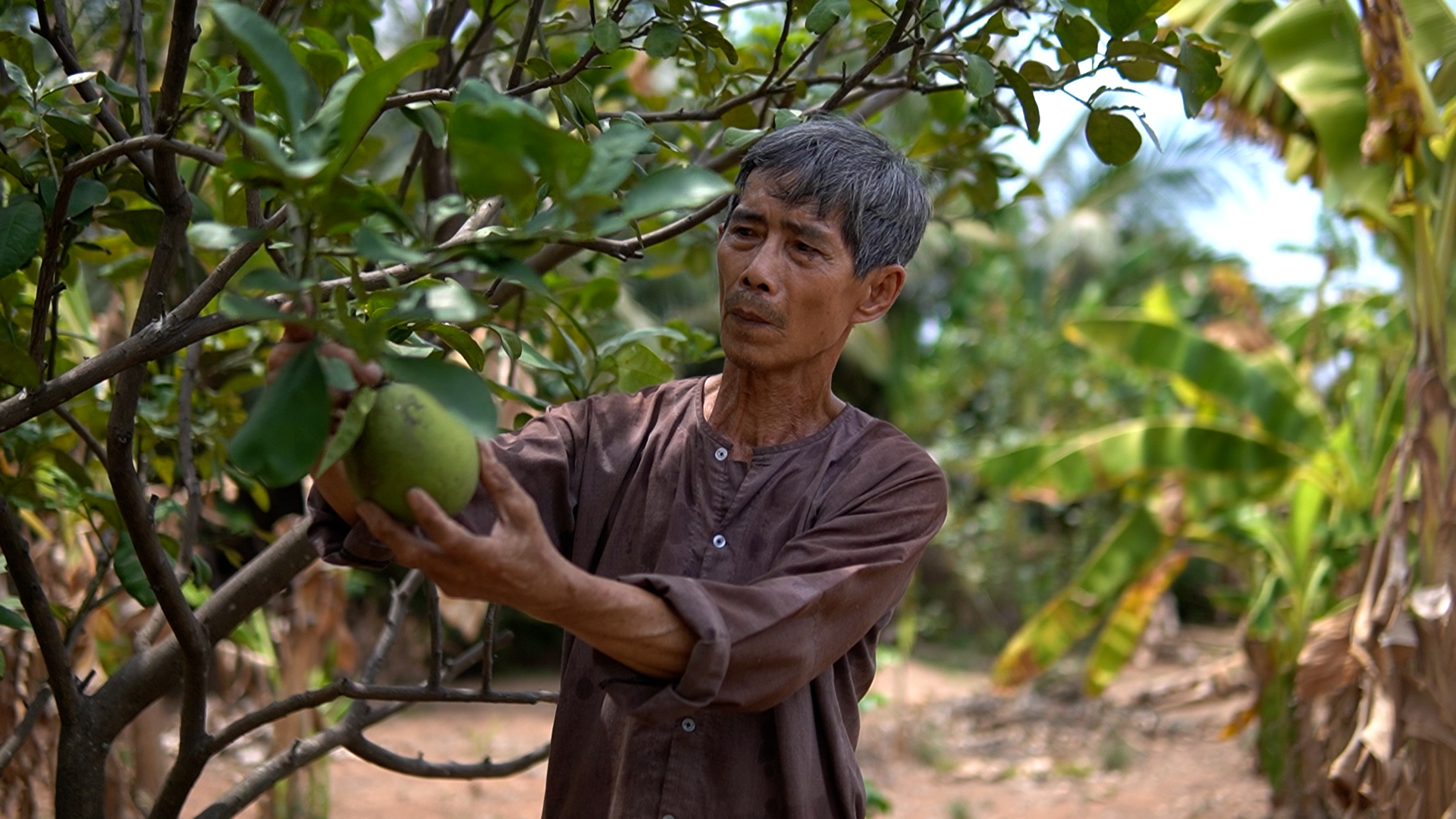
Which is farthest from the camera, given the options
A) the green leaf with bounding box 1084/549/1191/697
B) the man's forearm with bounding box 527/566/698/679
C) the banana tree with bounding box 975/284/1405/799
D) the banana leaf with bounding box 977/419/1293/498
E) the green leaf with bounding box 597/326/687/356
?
the green leaf with bounding box 1084/549/1191/697

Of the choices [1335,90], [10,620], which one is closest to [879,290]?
[10,620]

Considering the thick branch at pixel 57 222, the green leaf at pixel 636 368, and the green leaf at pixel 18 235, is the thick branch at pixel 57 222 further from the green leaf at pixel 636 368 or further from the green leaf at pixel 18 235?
the green leaf at pixel 636 368

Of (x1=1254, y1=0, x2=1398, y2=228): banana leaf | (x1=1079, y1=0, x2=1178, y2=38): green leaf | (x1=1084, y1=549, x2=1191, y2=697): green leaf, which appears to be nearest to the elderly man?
(x1=1079, y1=0, x2=1178, y2=38): green leaf

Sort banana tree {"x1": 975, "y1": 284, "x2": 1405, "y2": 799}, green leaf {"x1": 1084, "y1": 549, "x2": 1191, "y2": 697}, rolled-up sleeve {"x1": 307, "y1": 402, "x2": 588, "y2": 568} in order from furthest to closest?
green leaf {"x1": 1084, "y1": 549, "x2": 1191, "y2": 697} → banana tree {"x1": 975, "y1": 284, "x2": 1405, "y2": 799} → rolled-up sleeve {"x1": 307, "y1": 402, "x2": 588, "y2": 568}

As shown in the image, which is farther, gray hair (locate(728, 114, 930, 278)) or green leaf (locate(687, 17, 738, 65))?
green leaf (locate(687, 17, 738, 65))

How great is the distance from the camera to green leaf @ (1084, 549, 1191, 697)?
630 cm

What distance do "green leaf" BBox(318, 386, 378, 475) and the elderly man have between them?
0.24 m

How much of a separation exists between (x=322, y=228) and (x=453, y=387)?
0.15 m

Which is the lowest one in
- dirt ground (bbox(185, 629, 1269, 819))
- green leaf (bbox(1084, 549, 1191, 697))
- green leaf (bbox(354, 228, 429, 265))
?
dirt ground (bbox(185, 629, 1269, 819))

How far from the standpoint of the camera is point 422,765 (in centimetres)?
183

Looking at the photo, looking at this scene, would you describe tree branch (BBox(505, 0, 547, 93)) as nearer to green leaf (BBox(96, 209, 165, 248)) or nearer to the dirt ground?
green leaf (BBox(96, 209, 165, 248))

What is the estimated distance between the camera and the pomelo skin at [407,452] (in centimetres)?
102

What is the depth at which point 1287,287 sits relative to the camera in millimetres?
13469

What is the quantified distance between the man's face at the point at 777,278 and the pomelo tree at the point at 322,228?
12 centimetres
